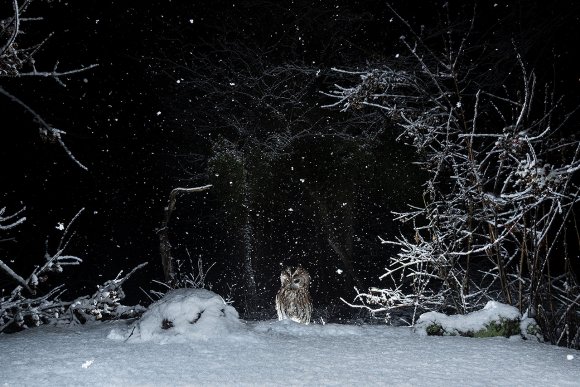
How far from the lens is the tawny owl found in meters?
5.39

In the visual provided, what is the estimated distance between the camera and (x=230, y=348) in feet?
8.80

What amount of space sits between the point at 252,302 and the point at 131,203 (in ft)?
15.7

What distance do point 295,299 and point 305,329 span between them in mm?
2223

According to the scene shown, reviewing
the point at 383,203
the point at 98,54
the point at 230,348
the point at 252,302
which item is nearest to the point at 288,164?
the point at 383,203

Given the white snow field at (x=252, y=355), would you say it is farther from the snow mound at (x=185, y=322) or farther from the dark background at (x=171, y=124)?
the dark background at (x=171, y=124)

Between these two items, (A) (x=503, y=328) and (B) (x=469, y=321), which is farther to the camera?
(B) (x=469, y=321)

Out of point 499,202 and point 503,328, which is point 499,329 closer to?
point 503,328

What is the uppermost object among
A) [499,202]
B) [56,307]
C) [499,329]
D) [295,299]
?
[499,202]

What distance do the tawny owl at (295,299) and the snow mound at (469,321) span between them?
2.38 metres

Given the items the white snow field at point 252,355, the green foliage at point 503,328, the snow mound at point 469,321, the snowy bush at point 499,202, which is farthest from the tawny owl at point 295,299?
the green foliage at point 503,328

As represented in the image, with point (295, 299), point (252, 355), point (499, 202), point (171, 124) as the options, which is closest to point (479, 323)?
point (499, 202)

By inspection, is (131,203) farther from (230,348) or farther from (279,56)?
(230,348)

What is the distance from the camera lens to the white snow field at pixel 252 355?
2.08 m

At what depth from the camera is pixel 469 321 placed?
3.09 metres
